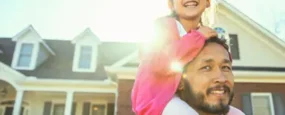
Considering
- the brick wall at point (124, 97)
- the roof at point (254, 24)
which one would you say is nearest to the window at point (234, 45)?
the roof at point (254, 24)

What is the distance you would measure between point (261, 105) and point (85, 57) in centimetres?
823

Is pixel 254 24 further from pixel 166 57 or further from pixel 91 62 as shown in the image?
pixel 166 57

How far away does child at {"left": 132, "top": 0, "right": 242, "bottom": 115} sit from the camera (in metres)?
1.75

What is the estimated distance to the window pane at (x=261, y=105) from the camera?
1179 centimetres

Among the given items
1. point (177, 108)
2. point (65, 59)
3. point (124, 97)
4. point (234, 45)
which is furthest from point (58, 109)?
point (177, 108)

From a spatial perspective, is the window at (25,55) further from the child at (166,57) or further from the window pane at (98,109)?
the child at (166,57)

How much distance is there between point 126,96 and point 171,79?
968cm

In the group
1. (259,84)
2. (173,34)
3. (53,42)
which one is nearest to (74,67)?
(53,42)

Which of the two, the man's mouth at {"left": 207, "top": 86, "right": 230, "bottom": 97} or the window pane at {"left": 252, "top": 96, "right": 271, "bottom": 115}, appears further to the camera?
the window pane at {"left": 252, "top": 96, "right": 271, "bottom": 115}

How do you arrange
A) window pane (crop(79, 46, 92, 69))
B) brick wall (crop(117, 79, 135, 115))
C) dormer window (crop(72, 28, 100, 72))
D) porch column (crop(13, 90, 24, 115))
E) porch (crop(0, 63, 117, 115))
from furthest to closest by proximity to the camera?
1. window pane (crop(79, 46, 92, 69))
2. dormer window (crop(72, 28, 100, 72))
3. porch (crop(0, 63, 117, 115))
4. porch column (crop(13, 90, 24, 115))
5. brick wall (crop(117, 79, 135, 115))

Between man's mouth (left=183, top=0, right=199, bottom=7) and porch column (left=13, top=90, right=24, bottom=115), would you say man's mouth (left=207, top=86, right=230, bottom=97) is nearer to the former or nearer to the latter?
man's mouth (left=183, top=0, right=199, bottom=7)

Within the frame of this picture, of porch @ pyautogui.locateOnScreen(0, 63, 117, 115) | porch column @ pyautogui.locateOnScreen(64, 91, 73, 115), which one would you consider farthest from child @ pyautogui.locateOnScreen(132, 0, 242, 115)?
porch column @ pyautogui.locateOnScreen(64, 91, 73, 115)

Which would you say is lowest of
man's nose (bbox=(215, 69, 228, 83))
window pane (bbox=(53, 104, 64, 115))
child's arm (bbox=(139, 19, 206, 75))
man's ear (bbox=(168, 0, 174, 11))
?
window pane (bbox=(53, 104, 64, 115))

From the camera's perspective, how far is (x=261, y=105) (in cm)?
1185
